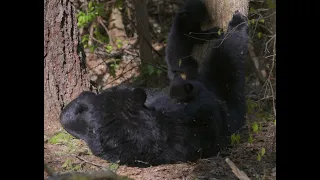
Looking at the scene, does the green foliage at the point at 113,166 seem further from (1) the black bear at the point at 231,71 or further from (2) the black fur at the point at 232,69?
(2) the black fur at the point at 232,69

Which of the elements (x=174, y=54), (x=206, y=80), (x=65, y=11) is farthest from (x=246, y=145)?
(x=65, y=11)

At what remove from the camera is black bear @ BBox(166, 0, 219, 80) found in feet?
21.6

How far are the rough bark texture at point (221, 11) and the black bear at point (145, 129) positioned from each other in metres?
1.18

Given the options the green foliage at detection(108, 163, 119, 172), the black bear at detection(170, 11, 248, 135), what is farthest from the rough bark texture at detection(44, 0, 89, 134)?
the black bear at detection(170, 11, 248, 135)

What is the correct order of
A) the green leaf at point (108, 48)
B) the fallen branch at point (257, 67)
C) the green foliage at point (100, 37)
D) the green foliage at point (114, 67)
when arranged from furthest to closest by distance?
1. the green foliage at point (100, 37)
2. the green leaf at point (108, 48)
3. the green foliage at point (114, 67)
4. the fallen branch at point (257, 67)

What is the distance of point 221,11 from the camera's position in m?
6.39

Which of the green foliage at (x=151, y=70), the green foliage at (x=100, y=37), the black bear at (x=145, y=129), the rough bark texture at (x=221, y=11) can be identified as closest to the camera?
the black bear at (x=145, y=129)

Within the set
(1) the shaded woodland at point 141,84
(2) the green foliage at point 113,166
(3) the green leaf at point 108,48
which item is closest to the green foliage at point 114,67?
(1) the shaded woodland at point 141,84

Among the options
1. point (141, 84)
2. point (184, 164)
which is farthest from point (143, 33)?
point (184, 164)

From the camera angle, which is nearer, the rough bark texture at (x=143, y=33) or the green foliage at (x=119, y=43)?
the rough bark texture at (x=143, y=33)

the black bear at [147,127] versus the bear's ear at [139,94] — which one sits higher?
the bear's ear at [139,94]

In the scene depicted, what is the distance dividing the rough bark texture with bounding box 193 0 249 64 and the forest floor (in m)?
1.32

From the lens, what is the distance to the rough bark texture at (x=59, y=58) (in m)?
6.28
